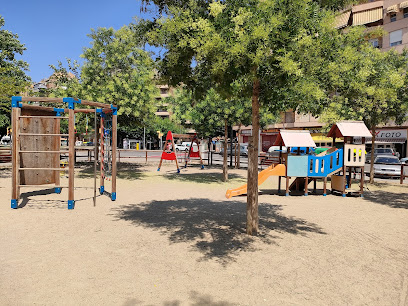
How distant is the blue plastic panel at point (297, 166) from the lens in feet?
38.3

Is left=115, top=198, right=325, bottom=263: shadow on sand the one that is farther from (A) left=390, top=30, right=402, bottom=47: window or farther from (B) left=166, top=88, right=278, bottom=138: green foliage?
(A) left=390, top=30, right=402, bottom=47: window

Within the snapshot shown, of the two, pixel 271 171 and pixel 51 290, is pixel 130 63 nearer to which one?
pixel 271 171

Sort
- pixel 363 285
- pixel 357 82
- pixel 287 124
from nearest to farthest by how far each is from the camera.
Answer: pixel 363 285
pixel 357 82
pixel 287 124

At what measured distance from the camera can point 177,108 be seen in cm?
1794

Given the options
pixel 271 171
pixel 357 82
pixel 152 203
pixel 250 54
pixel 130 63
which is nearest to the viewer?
pixel 250 54

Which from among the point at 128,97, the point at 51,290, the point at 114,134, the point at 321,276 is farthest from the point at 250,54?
the point at 128,97

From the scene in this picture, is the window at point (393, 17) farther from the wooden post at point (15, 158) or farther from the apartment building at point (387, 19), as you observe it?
the wooden post at point (15, 158)

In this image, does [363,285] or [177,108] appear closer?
[363,285]

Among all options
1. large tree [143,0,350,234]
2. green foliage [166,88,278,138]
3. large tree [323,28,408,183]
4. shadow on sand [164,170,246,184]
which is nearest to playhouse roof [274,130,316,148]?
large tree [323,28,408,183]

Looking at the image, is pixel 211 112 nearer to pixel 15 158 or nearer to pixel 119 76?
pixel 119 76

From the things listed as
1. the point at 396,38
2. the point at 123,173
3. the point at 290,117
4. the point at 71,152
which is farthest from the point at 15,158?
the point at 290,117

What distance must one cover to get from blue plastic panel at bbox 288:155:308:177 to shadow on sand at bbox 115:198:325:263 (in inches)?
109

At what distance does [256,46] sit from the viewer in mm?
4930

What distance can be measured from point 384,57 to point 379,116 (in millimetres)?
2551
